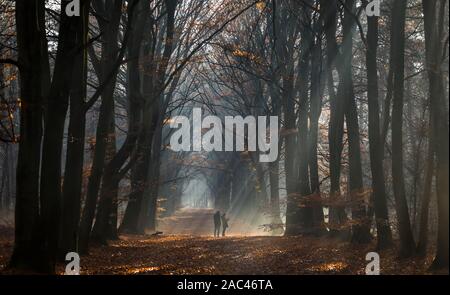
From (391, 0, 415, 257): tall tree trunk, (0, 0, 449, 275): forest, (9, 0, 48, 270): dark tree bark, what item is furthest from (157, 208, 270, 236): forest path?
(9, 0, 48, 270): dark tree bark

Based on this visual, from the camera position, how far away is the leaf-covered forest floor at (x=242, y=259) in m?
10.8

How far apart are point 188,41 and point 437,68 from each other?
542 inches

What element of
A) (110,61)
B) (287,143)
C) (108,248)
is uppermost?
(110,61)

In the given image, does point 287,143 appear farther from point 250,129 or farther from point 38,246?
point 38,246

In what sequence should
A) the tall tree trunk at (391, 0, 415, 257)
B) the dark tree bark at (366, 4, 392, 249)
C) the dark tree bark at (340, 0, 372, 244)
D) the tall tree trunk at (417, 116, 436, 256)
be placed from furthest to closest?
the dark tree bark at (340, 0, 372, 244) → the dark tree bark at (366, 4, 392, 249) → the tall tree trunk at (391, 0, 415, 257) → the tall tree trunk at (417, 116, 436, 256)

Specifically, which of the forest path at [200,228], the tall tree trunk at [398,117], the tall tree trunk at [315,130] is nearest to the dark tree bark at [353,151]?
the tall tree trunk at [315,130]

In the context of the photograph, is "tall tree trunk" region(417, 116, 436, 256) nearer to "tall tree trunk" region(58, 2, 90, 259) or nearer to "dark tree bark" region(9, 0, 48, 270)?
"tall tree trunk" region(58, 2, 90, 259)

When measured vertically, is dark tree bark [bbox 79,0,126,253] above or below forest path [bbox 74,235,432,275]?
above

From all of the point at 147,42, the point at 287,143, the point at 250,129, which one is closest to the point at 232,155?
the point at 250,129

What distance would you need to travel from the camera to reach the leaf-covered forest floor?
35.4ft

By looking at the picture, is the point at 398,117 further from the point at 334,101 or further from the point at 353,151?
the point at 334,101

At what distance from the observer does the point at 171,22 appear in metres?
17.9

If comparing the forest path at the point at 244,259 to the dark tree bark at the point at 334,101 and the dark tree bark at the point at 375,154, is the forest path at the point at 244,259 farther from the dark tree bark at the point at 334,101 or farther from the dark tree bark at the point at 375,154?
the dark tree bark at the point at 334,101
